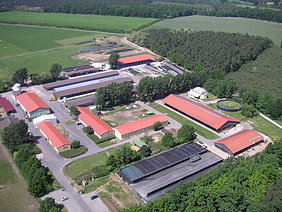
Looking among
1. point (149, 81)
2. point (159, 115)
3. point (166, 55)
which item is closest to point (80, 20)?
point (166, 55)

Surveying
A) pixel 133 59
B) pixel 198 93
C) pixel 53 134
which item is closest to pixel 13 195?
pixel 53 134

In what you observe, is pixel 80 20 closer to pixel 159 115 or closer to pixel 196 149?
pixel 159 115

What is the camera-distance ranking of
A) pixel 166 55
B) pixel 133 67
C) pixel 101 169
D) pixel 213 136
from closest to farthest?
pixel 101 169 → pixel 213 136 → pixel 133 67 → pixel 166 55

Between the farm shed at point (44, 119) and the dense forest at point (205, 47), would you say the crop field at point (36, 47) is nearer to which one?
the dense forest at point (205, 47)

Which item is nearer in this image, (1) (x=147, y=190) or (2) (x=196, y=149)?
(1) (x=147, y=190)

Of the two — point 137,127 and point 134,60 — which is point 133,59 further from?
point 137,127
